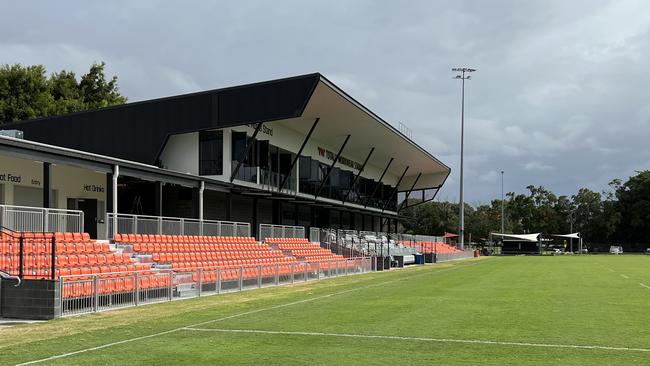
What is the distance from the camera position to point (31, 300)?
15.6 meters

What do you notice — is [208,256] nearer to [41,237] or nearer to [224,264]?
[224,264]

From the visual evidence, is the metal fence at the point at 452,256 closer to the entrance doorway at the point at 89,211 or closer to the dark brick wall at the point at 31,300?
the entrance doorway at the point at 89,211

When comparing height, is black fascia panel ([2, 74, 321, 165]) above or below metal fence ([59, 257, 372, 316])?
above

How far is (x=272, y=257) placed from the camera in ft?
110

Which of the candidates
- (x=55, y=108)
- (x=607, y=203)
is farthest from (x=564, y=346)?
(x=607, y=203)

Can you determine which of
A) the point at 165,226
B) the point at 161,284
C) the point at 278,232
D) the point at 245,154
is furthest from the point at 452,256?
the point at 161,284

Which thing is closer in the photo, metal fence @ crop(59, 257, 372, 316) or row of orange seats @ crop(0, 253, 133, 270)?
metal fence @ crop(59, 257, 372, 316)

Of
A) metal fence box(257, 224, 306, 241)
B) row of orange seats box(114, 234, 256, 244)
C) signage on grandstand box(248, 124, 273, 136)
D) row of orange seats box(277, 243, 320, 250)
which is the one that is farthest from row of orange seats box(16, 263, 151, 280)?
signage on grandstand box(248, 124, 273, 136)

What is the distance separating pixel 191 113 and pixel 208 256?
35.0ft

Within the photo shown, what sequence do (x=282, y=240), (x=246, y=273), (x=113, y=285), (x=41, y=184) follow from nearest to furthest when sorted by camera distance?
(x=113, y=285), (x=246, y=273), (x=41, y=184), (x=282, y=240)

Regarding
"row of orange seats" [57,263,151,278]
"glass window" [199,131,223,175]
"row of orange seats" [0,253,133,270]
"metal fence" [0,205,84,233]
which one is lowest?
"row of orange seats" [57,263,151,278]

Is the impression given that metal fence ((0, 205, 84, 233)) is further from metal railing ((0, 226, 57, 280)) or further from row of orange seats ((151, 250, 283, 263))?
row of orange seats ((151, 250, 283, 263))

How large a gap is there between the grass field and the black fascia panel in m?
16.3

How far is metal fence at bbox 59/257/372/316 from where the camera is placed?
16469 mm
